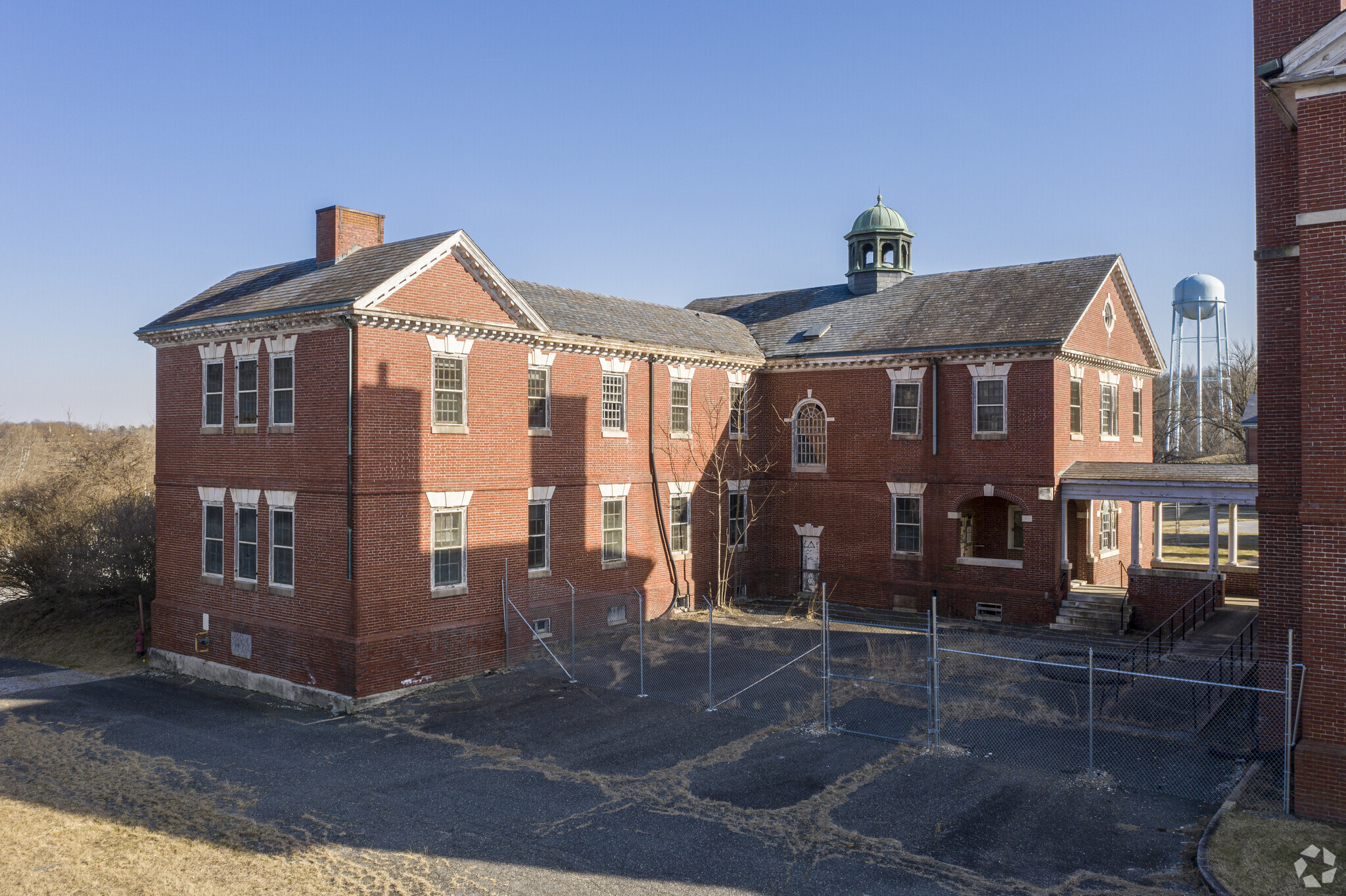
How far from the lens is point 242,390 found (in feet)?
73.6

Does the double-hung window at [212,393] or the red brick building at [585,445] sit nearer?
the red brick building at [585,445]

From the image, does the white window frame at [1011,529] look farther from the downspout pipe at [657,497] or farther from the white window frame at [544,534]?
the white window frame at [544,534]

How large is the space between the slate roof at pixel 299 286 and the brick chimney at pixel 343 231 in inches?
13.8

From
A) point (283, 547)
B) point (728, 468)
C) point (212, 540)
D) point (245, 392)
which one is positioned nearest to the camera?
point (283, 547)

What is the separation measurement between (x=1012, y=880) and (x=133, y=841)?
1158 centimetres

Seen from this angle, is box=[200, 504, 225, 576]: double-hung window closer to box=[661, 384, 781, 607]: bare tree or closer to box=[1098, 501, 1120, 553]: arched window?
box=[661, 384, 781, 607]: bare tree

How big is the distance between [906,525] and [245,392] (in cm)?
1932

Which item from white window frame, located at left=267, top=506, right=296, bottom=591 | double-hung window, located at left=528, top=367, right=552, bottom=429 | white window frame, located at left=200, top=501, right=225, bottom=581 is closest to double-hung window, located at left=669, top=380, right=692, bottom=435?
double-hung window, located at left=528, top=367, right=552, bottom=429

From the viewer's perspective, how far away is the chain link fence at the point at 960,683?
49.0 ft

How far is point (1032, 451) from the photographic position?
2728cm

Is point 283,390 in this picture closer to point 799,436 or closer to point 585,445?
point 585,445

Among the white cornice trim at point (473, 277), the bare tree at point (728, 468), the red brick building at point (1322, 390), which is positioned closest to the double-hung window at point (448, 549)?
the white cornice trim at point (473, 277)

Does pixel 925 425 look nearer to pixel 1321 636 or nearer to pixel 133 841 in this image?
pixel 1321 636

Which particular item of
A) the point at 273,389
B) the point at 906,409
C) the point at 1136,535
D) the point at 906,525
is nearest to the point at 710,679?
the point at 273,389
